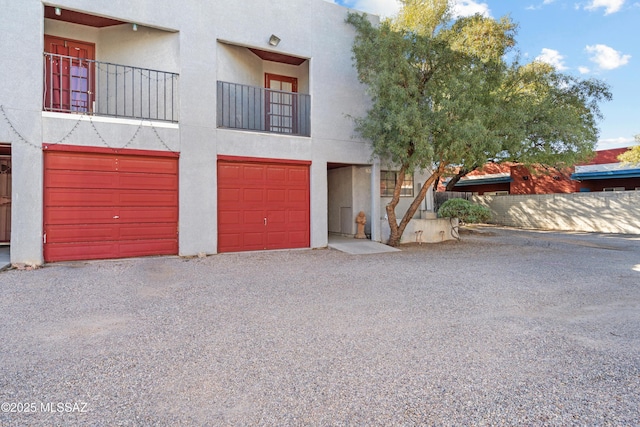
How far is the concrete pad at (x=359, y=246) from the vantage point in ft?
32.6

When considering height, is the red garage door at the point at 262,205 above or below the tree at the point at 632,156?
below

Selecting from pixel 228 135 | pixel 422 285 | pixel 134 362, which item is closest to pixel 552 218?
pixel 422 285

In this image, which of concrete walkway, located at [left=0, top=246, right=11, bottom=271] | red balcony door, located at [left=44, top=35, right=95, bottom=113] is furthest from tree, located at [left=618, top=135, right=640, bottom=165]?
concrete walkway, located at [left=0, top=246, right=11, bottom=271]

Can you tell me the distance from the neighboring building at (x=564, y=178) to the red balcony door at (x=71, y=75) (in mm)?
17559

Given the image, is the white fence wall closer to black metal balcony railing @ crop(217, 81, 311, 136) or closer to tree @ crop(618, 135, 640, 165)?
tree @ crop(618, 135, 640, 165)

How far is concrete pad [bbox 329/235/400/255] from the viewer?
9.93 metres

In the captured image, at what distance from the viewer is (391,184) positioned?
41.1ft

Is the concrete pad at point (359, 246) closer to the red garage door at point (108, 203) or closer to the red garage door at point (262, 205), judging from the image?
the red garage door at point (262, 205)

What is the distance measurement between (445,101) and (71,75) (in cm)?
934

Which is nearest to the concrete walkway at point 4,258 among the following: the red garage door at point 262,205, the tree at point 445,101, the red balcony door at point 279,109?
the red garage door at point 262,205

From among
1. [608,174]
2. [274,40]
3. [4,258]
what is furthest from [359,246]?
[608,174]

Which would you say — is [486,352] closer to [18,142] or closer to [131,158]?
[131,158]

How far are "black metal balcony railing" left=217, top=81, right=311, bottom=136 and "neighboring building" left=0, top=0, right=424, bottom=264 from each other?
0.04 metres

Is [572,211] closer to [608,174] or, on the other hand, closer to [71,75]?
[608,174]
